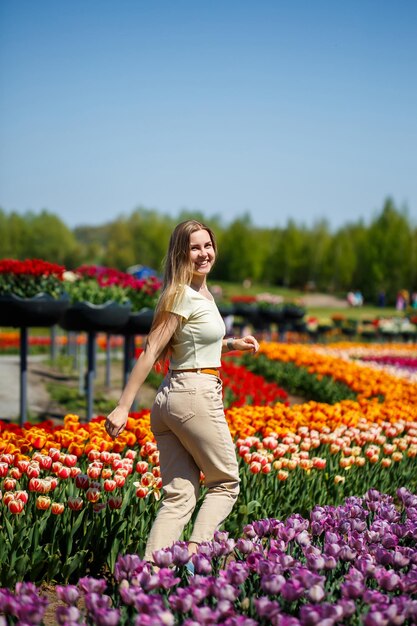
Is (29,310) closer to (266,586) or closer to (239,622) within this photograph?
(266,586)

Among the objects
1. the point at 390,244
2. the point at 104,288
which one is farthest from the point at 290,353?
the point at 390,244

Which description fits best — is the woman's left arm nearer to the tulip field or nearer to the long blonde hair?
the long blonde hair

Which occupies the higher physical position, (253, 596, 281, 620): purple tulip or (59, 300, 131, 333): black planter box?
(59, 300, 131, 333): black planter box

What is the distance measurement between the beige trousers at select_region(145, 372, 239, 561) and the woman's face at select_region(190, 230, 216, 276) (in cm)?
51

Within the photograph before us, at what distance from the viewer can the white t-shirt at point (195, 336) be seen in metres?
3.54

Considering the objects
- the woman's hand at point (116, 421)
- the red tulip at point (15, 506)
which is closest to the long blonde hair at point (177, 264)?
the woman's hand at point (116, 421)

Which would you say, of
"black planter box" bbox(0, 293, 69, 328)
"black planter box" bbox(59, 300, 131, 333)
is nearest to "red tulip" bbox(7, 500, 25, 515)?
"black planter box" bbox(0, 293, 69, 328)

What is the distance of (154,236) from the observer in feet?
261

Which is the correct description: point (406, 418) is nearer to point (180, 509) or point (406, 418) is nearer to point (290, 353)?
point (180, 509)

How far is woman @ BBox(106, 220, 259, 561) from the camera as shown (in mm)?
3449

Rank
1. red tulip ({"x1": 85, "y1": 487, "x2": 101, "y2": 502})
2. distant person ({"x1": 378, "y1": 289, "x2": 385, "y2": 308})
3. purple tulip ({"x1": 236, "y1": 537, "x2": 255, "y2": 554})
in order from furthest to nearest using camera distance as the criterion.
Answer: distant person ({"x1": 378, "y1": 289, "x2": 385, "y2": 308})
red tulip ({"x1": 85, "y1": 487, "x2": 101, "y2": 502})
purple tulip ({"x1": 236, "y1": 537, "x2": 255, "y2": 554})

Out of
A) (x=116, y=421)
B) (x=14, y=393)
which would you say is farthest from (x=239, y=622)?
(x=14, y=393)

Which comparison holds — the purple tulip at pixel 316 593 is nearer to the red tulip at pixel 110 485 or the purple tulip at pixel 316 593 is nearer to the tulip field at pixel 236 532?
the tulip field at pixel 236 532

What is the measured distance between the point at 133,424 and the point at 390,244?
5842 cm
